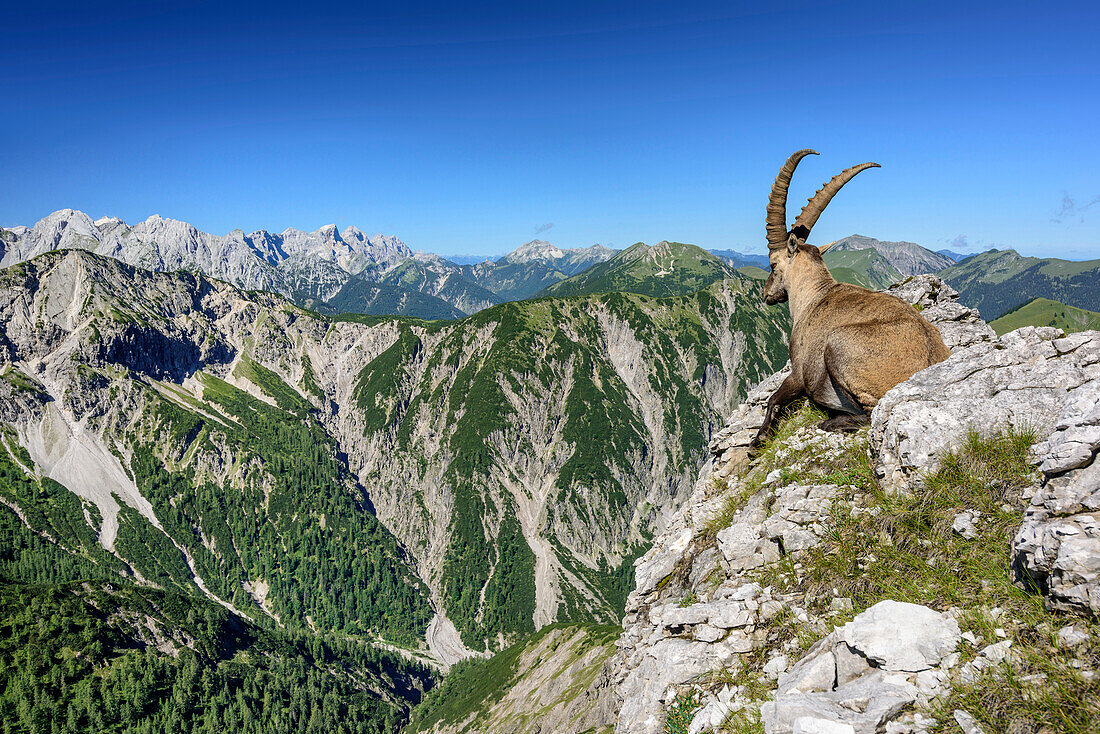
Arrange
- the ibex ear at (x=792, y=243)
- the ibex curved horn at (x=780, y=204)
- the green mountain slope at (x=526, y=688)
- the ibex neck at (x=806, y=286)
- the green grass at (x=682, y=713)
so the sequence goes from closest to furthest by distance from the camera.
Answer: the green grass at (x=682, y=713) → the ibex neck at (x=806, y=286) → the ibex curved horn at (x=780, y=204) → the ibex ear at (x=792, y=243) → the green mountain slope at (x=526, y=688)

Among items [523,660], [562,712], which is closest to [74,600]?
[523,660]

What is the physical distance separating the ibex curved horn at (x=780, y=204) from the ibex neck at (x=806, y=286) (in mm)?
1379

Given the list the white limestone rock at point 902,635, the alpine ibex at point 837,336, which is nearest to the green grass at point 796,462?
the alpine ibex at point 837,336

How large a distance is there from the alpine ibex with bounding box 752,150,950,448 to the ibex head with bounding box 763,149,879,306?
1.3 inches

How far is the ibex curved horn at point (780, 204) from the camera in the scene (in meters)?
17.6

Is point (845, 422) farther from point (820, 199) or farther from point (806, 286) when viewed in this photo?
point (820, 199)

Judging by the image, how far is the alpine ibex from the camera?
12.2 meters

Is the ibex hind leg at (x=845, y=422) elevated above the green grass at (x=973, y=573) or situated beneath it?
elevated above

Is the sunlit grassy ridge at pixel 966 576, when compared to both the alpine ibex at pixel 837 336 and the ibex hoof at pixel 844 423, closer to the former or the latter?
the ibex hoof at pixel 844 423

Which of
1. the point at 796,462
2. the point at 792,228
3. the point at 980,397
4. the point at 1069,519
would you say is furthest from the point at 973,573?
the point at 792,228

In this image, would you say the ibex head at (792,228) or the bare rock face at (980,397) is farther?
the ibex head at (792,228)

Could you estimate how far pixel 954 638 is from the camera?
6188 mm

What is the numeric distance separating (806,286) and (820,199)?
10.8ft

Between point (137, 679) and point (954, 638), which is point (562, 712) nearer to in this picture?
point (954, 638)
